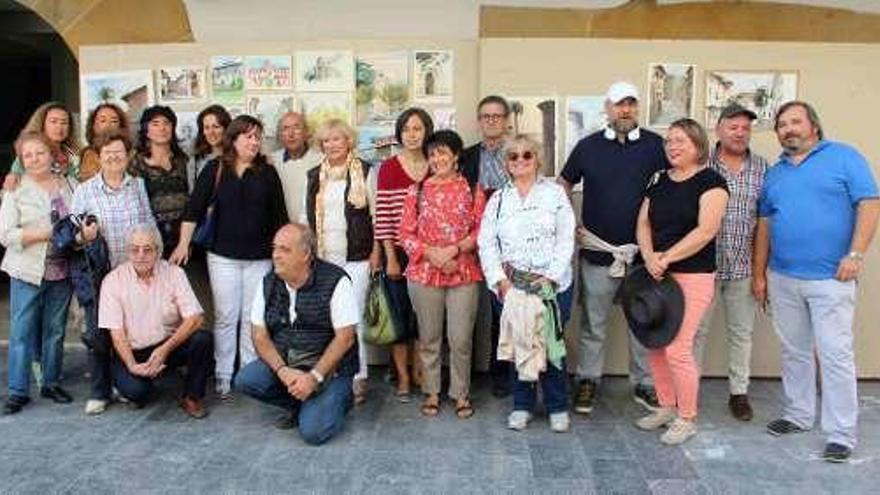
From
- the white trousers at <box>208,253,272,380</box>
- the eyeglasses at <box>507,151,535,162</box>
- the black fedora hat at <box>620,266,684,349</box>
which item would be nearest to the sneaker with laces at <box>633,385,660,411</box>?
the black fedora hat at <box>620,266,684,349</box>

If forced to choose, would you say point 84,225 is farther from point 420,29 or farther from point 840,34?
point 840,34

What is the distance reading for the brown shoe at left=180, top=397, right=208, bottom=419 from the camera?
449cm

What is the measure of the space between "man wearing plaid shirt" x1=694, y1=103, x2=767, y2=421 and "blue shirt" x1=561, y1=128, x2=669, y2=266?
0.34 meters

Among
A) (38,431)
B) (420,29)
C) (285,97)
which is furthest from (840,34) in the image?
(38,431)

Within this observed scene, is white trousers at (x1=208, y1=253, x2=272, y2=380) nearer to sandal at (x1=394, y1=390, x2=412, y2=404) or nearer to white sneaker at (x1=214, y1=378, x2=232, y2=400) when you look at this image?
white sneaker at (x1=214, y1=378, x2=232, y2=400)

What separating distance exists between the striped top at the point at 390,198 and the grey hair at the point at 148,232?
1168 millimetres

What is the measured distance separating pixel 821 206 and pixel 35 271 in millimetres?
4053

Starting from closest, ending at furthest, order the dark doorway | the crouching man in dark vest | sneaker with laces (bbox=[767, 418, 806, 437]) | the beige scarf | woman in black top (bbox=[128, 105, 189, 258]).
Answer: the crouching man in dark vest, sneaker with laces (bbox=[767, 418, 806, 437]), the beige scarf, woman in black top (bbox=[128, 105, 189, 258]), the dark doorway

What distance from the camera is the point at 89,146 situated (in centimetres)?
493

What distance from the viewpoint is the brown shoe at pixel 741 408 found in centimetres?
449

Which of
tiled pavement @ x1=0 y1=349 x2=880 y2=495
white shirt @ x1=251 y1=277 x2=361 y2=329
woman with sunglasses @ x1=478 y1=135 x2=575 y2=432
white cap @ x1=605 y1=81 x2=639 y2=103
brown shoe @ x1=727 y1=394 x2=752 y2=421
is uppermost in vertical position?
white cap @ x1=605 y1=81 x2=639 y2=103

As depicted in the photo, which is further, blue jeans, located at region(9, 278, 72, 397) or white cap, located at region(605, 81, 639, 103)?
blue jeans, located at region(9, 278, 72, 397)

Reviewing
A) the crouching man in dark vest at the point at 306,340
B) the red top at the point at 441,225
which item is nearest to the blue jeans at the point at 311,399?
the crouching man in dark vest at the point at 306,340

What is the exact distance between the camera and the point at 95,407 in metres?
4.55
